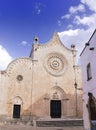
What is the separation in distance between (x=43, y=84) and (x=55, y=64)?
148 inches

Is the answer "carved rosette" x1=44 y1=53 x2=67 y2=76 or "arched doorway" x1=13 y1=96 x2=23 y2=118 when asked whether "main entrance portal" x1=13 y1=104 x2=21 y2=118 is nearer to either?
"arched doorway" x1=13 y1=96 x2=23 y2=118

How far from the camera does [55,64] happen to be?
2939 cm

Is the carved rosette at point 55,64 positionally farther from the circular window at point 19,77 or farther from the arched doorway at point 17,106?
the arched doorway at point 17,106

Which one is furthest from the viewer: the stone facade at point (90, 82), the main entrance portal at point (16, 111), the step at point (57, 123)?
the main entrance portal at point (16, 111)

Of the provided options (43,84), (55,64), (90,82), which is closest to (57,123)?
(43,84)

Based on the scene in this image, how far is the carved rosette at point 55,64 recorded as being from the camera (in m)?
28.7

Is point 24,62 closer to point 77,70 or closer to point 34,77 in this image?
point 34,77

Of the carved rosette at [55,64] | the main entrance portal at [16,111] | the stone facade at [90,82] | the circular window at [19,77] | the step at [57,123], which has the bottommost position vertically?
Answer: the step at [57,123]

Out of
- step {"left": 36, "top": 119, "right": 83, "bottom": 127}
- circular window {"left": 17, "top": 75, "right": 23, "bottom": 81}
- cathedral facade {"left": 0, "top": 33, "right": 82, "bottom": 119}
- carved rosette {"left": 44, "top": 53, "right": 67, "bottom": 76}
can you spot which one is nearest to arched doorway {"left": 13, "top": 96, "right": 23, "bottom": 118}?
cathedral facade {"left": 0, "top": 33, "right": 82, "bottom": 119}

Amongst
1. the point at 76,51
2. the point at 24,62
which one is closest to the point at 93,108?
the point at 24,62

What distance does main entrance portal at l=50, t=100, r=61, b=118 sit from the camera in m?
27.2

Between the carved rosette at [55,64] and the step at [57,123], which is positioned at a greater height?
the carved rosette at [55,64]

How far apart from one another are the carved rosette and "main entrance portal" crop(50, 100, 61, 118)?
159 inches

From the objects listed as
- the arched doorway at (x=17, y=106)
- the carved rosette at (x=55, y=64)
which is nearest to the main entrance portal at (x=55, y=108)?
the carved rosette at (x=55, y=64)
